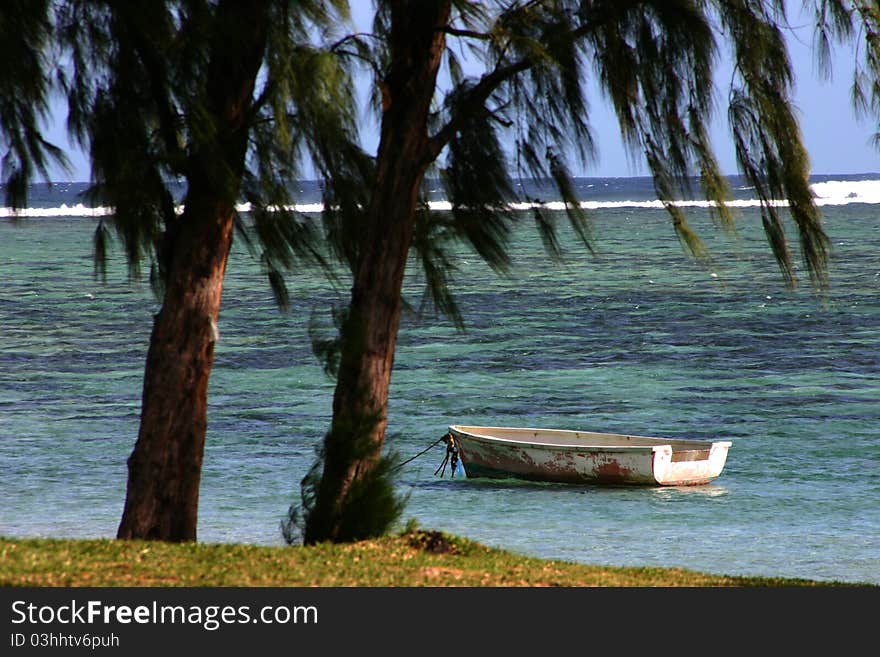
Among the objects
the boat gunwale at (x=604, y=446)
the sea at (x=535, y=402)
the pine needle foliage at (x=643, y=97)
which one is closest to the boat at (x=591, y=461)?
the boat gunwale at (x=604, y=446)

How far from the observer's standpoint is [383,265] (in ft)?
23.0

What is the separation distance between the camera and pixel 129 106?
6.98m

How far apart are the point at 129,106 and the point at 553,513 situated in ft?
26.6

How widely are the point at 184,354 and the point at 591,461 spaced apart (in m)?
8.66

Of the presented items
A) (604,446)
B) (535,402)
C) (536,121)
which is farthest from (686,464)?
(536,121)

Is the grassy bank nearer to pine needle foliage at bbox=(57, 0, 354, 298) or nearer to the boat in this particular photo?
pine needle foliage at bbox=(57, 0, 354, 298)

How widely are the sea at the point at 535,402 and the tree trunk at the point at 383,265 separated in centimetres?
31

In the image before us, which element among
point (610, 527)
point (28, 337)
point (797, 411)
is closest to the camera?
point (610, 527)

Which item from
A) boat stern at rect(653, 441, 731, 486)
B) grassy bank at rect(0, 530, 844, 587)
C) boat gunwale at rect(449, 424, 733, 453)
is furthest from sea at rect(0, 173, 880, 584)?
grassy bank at rect(0, 530, 844, 587)

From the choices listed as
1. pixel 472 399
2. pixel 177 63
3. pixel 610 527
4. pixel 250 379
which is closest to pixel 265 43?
pixel 177 63

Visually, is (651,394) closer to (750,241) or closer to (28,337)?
(28,337)

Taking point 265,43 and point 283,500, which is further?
point 283,500

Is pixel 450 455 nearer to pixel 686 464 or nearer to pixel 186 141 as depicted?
pixel 686 464

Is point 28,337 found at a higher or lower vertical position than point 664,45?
lower
